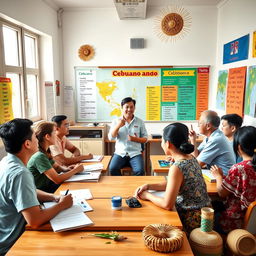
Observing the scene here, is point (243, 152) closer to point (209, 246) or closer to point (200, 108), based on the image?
point (209, 246)

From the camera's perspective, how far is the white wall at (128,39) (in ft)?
14.8

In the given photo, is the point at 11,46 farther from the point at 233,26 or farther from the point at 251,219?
the point at 251,219

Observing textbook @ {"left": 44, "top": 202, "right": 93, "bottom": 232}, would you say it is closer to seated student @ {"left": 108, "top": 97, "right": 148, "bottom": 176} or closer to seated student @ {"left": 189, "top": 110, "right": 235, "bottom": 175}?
seated student @ {"left": 189, "top": 110, "right": 235, "bottom": 175}

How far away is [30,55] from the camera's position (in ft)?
13.4

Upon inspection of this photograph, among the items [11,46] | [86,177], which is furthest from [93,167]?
[11,46]

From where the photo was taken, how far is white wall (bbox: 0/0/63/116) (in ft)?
9.80

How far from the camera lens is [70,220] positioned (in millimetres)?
1505

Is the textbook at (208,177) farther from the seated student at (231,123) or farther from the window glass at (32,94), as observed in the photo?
the window glass at (32,94)

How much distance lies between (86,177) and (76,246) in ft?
3.18

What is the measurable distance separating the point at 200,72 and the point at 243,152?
303 cm

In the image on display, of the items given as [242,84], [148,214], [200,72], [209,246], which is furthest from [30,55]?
[209,246]

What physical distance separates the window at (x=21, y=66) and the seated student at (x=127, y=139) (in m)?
1.30

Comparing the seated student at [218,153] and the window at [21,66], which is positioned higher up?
the window at [21,66]

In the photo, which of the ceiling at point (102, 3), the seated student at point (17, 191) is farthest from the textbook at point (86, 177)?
the ceiling at point (102, 3)
